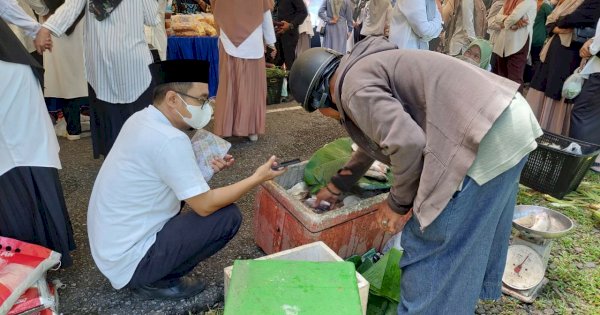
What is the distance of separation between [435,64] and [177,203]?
4.67ft

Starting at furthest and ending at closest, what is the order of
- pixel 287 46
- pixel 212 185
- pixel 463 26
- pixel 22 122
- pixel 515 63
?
pixel 287 46, pixel 463 26, pixel 515 63, pixel 212 185, pixel 22 122

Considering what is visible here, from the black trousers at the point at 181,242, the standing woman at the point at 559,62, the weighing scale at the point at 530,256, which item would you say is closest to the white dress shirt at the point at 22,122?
the black trousers at the point at 181,242

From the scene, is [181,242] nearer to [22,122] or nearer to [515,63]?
[22,122]

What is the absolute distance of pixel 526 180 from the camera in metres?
3.97

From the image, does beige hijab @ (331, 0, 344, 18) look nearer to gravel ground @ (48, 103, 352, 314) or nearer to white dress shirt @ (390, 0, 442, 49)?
gravel ground @ (48, 103, 352, 314)

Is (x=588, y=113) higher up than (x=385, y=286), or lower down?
higher up

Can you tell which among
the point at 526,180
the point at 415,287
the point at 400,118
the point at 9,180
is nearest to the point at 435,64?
the point at 400,118

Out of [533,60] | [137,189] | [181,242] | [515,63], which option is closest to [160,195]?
[137,189]

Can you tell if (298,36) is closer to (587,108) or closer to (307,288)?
(587,108)

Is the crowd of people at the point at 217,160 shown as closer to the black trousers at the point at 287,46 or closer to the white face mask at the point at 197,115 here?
the white face mask at the point at 197,115

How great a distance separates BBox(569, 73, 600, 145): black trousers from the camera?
4.20 metres

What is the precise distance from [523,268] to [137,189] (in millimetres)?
2321

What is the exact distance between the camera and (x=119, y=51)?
10.9 feet

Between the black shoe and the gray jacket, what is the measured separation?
4.39ft
